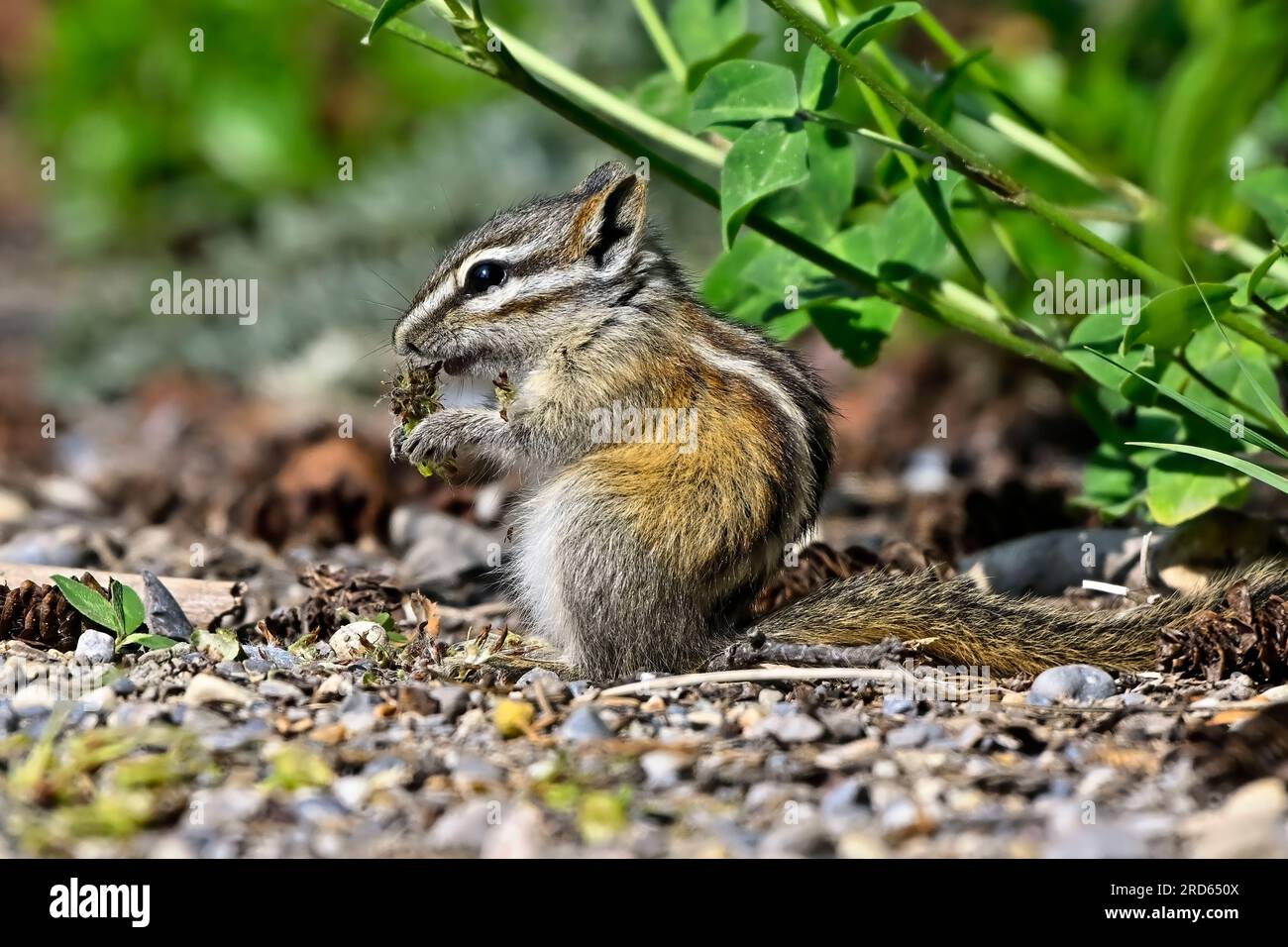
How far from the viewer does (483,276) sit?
15.0 ft

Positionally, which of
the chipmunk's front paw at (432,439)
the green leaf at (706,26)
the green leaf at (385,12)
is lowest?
the chipmunk's front paw at (432,439)

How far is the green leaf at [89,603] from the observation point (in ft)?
13.5

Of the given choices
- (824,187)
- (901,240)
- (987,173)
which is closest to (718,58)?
(824,187)

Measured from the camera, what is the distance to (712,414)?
4.24 metres

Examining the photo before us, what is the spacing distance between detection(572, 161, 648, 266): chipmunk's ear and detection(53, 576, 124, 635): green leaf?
5.67 feet

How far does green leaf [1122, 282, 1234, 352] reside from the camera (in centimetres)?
386

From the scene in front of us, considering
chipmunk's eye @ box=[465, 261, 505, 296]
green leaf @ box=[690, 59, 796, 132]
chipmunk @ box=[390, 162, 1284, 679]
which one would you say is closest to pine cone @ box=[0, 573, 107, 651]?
chipmunk @ box=[390, 162, 1284, 679]

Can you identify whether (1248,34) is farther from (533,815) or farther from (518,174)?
(518,174)

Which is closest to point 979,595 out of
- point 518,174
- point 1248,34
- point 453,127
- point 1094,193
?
point 1248,34

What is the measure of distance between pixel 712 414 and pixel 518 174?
5.51m

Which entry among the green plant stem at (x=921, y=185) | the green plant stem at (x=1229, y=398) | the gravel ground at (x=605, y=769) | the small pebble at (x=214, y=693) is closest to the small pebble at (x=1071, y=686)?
the gravel ground at (x=605, y=769)

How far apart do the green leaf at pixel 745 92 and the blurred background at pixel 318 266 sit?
1909mm

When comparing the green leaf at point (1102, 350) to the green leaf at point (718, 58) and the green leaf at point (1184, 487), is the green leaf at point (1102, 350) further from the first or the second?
the green leaf at point (718, 58)

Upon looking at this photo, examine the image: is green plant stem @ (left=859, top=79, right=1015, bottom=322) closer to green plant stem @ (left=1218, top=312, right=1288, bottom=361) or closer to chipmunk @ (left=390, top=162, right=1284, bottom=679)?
chipmunk @ (left=390, top=162, right=1284, bottom=679)
